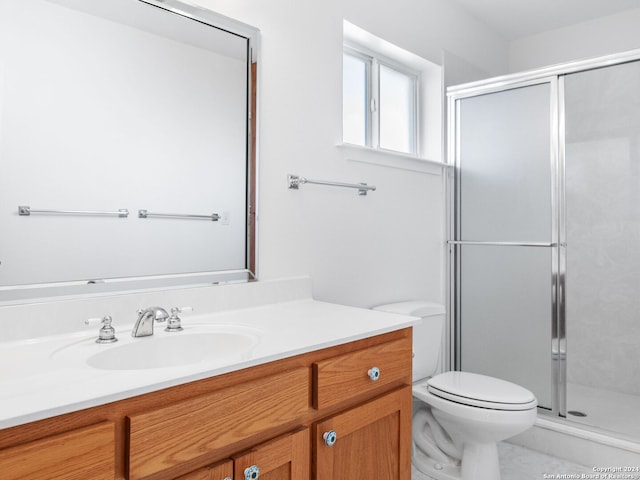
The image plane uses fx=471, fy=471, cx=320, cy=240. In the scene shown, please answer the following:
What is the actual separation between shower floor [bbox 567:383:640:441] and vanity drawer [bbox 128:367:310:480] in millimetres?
1904

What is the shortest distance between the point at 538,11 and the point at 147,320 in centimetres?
295

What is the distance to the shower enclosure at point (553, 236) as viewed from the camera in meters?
2.41

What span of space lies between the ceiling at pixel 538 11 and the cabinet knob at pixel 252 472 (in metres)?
2.79

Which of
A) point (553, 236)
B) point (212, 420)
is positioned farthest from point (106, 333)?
point (553, 236)

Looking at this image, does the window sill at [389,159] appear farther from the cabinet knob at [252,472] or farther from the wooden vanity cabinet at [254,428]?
the cabinet knob at [252,472]

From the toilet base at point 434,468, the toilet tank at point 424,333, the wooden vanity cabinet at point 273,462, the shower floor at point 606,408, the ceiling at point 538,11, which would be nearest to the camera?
the wooden vanity cabinet at point 273,462

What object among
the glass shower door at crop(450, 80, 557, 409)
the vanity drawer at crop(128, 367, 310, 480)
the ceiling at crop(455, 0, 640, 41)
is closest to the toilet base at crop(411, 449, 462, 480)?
the glass shower door at crop(450, 80, 557, 409)

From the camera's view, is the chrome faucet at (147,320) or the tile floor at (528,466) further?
the tile floor at (528,466)

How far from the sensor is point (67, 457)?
2.48ft

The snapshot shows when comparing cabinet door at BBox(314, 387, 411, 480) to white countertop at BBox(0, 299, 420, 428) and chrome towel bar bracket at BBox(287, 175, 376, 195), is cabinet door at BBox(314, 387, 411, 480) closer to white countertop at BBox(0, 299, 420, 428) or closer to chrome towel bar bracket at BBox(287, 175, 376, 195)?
white countertop at BBox(0, 299, 420, 428)

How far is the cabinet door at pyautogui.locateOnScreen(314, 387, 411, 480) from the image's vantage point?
3.91ft

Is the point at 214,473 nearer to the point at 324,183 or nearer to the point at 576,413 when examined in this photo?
the point at 324,183

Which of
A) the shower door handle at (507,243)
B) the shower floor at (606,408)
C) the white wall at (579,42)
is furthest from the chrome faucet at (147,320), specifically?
the white wall at (579,42)

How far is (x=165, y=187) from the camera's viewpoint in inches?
58.7
